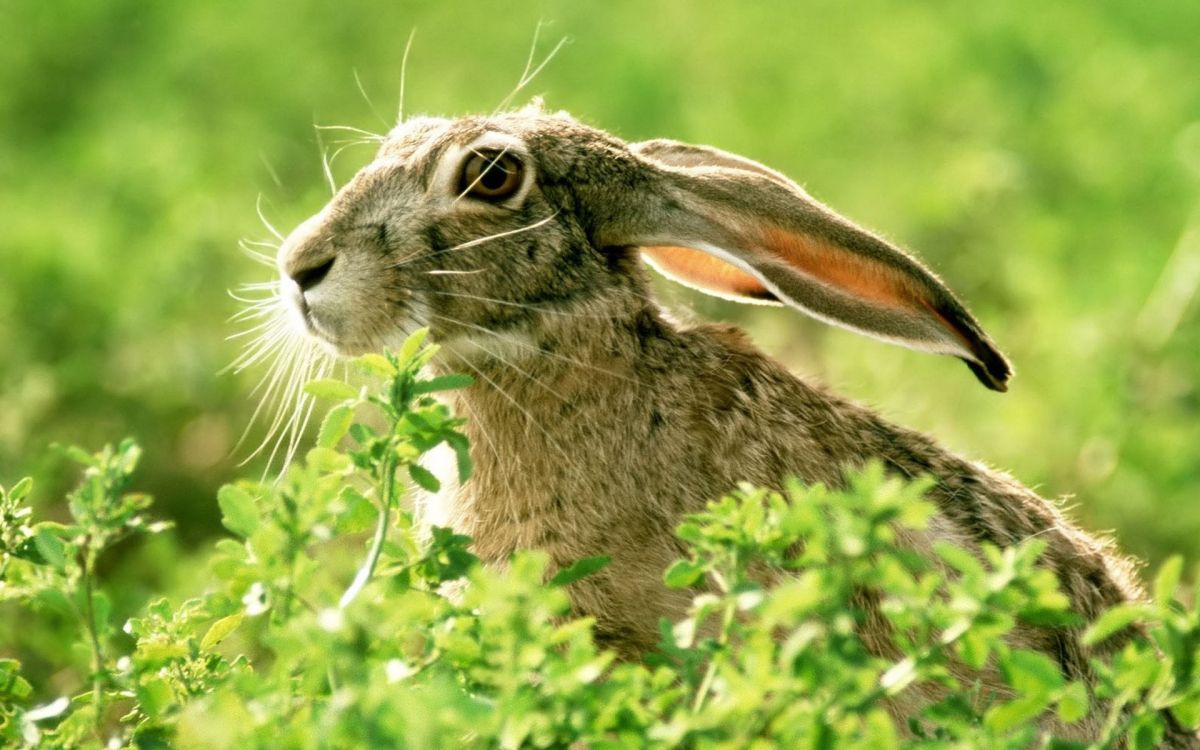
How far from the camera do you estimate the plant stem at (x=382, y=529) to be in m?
2.92

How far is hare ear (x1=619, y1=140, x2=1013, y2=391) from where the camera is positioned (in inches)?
153

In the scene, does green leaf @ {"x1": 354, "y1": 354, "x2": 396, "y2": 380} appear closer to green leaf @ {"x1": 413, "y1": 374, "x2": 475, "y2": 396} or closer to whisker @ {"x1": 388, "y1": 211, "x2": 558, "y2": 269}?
green leaf @ {"x1": 413, "y1": 374, "x2": 475, "y2": 396}

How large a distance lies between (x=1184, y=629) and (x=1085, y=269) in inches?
172

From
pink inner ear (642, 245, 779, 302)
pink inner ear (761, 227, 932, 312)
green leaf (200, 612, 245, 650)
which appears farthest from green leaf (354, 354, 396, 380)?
pink inner ear (642, 245, 779, 302)

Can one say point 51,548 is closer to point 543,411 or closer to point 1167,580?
point 543,411

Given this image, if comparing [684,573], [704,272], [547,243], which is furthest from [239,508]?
[704,272]

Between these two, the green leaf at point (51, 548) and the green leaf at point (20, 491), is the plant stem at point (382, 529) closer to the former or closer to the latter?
the green leaf at point (51, 548)

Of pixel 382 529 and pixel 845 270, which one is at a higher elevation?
pixel 845 270

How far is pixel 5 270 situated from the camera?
6086 millimetres

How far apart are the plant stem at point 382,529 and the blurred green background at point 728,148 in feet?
6.53

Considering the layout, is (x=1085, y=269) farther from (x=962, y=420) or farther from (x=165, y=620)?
(x=165, y=620)

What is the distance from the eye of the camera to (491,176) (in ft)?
13.7

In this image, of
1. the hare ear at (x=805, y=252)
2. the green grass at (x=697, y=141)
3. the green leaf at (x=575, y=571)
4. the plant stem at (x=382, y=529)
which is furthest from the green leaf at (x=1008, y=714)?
the green grass at (x=697, y=141)

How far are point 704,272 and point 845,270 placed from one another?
2.30 feet
